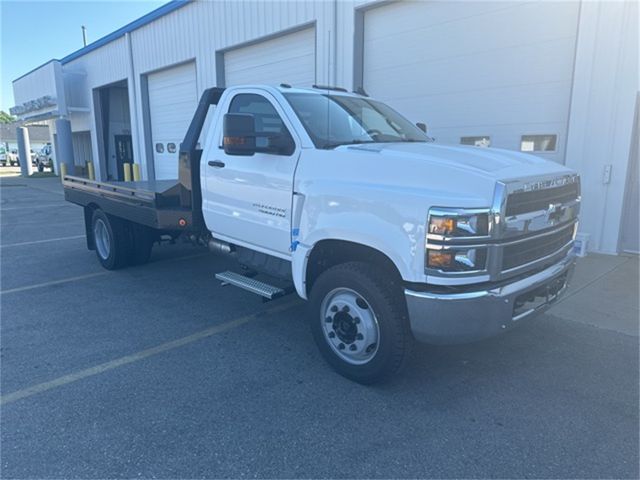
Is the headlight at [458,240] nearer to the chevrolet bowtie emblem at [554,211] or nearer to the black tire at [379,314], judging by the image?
the black tire at [379,314]

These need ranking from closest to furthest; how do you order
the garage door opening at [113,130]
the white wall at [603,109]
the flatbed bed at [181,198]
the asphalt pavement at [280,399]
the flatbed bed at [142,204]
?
the asphalt pavement at [280,399]
the flatbed bed at [181,198]
the flatbed bed at [142,204]
the white wall at [603,109]
the garage door opening at [113,130]

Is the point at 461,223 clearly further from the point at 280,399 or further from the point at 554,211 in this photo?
the point at 280,399

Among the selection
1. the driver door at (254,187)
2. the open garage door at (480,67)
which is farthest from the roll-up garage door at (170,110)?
the driver door at (254,187)

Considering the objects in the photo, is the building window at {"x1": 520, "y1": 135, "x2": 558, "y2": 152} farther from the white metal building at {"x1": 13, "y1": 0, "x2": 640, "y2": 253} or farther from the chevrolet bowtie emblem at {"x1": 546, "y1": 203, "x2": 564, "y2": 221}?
the chevrolet bowtie emblem at {"x1": 546, "y1": 203, "x2": 564, "y2": 221}

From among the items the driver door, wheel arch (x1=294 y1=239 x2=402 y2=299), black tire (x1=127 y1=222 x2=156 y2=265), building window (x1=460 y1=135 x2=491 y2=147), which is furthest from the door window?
building window (x1=460 y1=135 x2=491 y2=147)

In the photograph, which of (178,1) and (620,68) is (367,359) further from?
(178,1)

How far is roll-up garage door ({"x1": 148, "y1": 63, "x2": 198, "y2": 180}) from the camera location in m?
15.3

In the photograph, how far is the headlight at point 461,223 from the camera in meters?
2.81

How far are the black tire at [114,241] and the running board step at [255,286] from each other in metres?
2.71

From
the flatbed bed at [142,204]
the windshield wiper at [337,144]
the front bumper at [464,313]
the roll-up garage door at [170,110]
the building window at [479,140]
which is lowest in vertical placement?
the front bumper at [464,313]

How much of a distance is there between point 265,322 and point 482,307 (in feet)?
8.39

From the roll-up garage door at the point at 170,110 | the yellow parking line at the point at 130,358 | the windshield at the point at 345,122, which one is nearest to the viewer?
the yellow parking line at the point at 130,358

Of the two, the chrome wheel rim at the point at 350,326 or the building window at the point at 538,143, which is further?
the building window at the point at 538,143

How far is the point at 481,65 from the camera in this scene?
789cm
